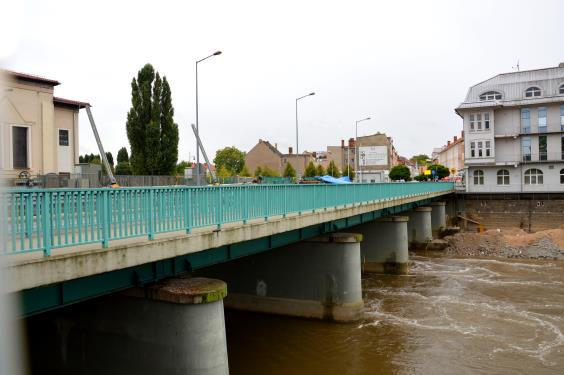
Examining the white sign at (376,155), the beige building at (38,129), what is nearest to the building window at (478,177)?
the beige building at (38,129)

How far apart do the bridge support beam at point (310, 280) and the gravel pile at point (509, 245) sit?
21.5 m

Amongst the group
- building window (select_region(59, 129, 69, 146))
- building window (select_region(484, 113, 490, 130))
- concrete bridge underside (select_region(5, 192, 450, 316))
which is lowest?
concrete bridge underside (select_region(5, 192, 450, 316))

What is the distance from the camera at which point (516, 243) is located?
36.9m

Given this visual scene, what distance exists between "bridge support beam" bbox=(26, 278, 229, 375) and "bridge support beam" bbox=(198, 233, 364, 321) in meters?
7.84

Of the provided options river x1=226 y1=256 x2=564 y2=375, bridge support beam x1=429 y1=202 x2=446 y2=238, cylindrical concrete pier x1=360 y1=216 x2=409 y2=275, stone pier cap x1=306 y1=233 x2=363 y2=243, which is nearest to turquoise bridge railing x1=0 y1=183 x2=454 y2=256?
stone pier cap x1=306 y1=233 x2=363 y2=243

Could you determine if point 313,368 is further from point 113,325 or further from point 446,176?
point 446,176

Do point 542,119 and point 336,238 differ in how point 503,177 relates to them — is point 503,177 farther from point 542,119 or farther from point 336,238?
point 336,238

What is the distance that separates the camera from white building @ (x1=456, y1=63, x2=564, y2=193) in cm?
4909

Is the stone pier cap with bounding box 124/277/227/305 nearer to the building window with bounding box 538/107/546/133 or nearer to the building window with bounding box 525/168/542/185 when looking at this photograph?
the building window with bounding box 538/107/546/133

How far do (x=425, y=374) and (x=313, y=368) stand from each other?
10.0 ft

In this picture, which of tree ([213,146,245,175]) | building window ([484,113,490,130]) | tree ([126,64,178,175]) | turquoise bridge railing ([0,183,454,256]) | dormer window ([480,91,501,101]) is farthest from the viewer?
tree ([213,146,245,175])

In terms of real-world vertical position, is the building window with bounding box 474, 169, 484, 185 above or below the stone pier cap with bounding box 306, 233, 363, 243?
above

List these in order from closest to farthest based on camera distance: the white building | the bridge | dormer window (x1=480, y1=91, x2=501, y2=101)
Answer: the bridge
the white building
dormer window (x1=480, y1=91, x2=501, y2=101)

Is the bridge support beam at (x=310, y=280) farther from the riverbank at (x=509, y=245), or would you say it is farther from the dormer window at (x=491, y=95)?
the dormer window at (x=491, y=95)
